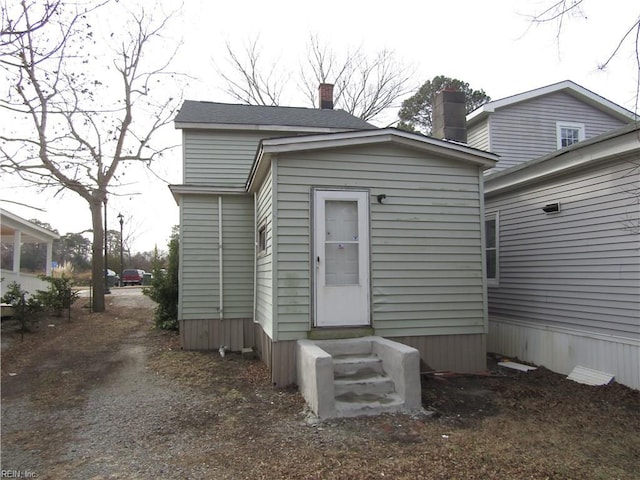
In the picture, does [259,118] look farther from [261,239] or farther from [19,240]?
[19,240]

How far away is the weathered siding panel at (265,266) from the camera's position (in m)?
6.20

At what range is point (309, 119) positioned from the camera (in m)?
11.5

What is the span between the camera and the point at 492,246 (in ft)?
30.0

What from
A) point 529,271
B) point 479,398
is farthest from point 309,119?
point 479,398

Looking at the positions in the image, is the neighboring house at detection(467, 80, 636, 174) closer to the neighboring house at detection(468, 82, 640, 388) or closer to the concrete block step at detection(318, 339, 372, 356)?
the neighboring house at detection(468, 82, 640, 388)

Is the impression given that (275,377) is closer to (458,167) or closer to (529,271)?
(458,167)

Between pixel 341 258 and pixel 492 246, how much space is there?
14.3 feet

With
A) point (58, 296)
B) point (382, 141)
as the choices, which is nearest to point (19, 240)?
point (58, 296)

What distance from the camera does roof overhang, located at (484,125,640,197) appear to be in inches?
227

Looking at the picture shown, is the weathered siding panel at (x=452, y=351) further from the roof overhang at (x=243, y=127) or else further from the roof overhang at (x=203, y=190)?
the roof overhang at (x=243, y=127)

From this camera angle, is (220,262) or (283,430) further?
(220,262)

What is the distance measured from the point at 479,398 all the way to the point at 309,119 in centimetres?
820

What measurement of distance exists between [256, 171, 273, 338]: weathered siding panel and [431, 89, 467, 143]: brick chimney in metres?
4.84

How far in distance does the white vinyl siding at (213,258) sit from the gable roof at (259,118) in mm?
2127
